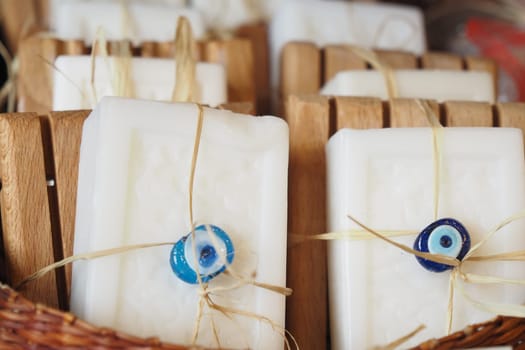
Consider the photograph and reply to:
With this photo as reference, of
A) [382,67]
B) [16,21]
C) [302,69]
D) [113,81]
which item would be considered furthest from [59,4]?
[382,67]

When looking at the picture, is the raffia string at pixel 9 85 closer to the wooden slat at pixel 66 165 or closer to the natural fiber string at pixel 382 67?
the wooden slat at pixel 66 165

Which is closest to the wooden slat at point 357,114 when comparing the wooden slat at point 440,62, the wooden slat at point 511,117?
the wooden slat at point 511,117

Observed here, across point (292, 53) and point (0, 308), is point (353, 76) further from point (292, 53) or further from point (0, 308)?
point (0, 308)

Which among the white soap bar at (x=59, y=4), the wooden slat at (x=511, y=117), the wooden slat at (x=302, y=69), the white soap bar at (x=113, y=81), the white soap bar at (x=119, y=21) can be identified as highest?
the white soap bar at (x=59, y=4)

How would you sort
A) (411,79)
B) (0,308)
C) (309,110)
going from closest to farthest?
(0,308), (309,110), (411,79)

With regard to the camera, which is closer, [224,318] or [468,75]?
[224,318]

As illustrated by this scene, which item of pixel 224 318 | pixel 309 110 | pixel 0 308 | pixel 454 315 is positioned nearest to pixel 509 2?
pixel 309 110

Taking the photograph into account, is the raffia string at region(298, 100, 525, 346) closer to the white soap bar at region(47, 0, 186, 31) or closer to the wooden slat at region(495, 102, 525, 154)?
the wooden slat at region(495, 102, 525, 154)
